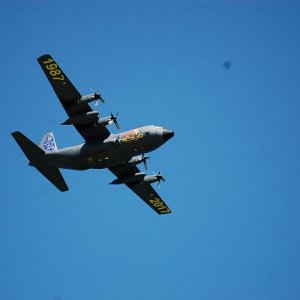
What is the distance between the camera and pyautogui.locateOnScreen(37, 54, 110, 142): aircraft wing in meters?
46.8

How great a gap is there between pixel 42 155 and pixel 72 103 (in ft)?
21.2

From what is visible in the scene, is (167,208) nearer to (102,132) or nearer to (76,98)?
(102,132)

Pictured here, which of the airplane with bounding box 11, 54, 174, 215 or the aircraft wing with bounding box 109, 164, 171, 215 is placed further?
the aircraft wing with bounding box 109, 164, 171, 215

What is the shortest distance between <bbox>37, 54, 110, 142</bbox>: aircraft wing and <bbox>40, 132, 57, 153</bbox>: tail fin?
4252mm

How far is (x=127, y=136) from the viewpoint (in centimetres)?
4934

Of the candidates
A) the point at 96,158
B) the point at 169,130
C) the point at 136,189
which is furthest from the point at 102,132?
the point at 136,189

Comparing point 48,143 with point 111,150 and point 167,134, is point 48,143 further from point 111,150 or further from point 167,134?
point 167,134

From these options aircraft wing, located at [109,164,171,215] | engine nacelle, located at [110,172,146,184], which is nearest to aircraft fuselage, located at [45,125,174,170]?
aircraft wing, located at [109,164,171,215]

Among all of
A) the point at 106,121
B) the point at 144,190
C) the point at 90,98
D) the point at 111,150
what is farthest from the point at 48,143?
the point at 144,190

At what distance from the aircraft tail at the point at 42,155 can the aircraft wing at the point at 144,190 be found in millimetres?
5157

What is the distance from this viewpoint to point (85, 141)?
51125 mm

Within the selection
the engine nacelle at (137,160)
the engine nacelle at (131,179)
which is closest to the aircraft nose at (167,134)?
the engine nacelle at (137,160)

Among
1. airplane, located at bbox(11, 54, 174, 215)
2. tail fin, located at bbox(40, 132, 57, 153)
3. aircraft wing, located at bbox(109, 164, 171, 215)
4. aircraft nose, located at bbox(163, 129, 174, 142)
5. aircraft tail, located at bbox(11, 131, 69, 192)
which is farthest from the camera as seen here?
aircraft wing, located at bbox(109, 164, 171, 215)

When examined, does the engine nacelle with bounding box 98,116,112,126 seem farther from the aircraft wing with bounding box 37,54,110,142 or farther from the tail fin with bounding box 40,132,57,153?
the tail fin with bounding box 40,132,57,153
